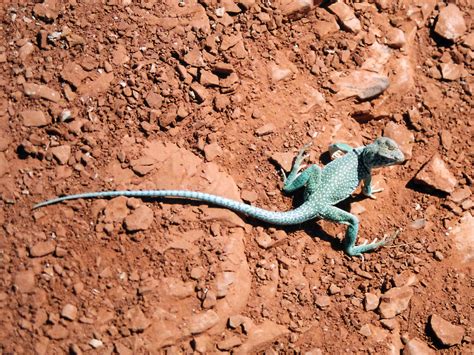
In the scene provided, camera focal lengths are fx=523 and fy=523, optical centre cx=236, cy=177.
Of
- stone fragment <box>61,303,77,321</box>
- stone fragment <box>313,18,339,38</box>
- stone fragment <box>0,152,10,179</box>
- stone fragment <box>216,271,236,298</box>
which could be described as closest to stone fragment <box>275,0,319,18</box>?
stone fragment <box>313,18,339,38</box>

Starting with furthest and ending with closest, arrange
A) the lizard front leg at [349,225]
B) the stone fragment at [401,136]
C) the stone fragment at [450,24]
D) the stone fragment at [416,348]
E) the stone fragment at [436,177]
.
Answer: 1. the stone fragment at [450,24]
2. the stone fragment at [401,136]
3. the stone fragment at [436,177]
4. the lizard front leg at [349,225]
5. the stone fragment at [416,348]

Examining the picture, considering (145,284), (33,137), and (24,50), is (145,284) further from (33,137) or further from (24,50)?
(24,50)

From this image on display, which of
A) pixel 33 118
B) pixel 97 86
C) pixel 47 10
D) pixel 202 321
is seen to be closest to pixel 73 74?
pixel 97 86

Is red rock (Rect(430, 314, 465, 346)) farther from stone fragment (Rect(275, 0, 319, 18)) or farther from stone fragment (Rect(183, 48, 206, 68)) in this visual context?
stone fragment (Rect(275, 0, 319, 18))

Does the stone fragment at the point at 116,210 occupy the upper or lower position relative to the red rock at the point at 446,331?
upper

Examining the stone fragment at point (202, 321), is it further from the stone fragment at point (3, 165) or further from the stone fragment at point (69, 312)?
the stone fragment at point (3, 165)

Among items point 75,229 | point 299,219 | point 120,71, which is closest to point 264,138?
point 299,219

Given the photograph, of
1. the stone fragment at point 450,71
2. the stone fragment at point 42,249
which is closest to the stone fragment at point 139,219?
the stone fragment at point 42,249

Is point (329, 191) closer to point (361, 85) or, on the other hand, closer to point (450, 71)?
point (361, 85)
